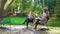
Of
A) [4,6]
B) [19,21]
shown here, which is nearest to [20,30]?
[19,21]

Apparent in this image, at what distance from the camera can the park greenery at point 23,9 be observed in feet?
8.88

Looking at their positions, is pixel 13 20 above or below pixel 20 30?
above

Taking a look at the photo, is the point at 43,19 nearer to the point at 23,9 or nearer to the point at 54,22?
the point at 54,22

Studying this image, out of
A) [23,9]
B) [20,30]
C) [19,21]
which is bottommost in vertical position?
[20,30]

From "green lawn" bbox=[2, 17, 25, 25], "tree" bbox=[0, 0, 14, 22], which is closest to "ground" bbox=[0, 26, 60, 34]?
"green lawn" bbox=[2, 17, 25, 25]

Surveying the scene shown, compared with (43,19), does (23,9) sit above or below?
above

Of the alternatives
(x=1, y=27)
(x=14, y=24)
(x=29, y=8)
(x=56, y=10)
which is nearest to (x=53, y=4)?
(x=56, y=10)

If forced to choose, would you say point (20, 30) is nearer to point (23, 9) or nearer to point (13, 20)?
point (13, 20)

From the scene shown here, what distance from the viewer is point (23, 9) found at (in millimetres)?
Answer: 2730

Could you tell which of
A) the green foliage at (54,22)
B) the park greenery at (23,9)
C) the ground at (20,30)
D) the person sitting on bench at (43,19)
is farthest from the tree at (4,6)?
the green foliage at (54,22)

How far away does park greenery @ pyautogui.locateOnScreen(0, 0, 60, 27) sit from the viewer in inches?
107

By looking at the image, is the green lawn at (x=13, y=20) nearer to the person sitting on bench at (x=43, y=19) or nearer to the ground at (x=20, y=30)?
the ground at (x=20, y=30)

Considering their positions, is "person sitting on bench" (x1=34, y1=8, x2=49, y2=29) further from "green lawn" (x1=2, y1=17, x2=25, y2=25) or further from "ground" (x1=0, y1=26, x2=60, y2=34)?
"green lawn" (x1=2, y1=17, x2=25, y2=25)

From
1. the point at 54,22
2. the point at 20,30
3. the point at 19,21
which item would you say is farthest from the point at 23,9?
the point at 54,22
